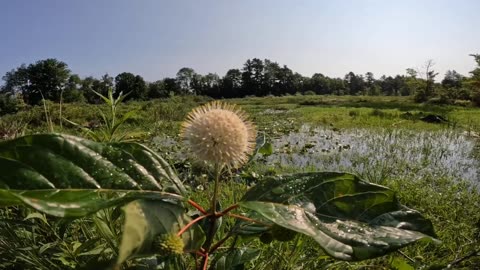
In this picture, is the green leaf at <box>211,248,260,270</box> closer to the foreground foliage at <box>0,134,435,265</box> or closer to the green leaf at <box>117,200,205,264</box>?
the foreground foliage at <box>0,134,435,265</box>

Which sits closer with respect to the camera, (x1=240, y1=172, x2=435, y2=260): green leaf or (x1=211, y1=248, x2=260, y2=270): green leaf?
(x1=240, y1=172, x2=435, y2=260): green leaf

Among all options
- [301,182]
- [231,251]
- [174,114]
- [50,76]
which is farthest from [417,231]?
[50,76]

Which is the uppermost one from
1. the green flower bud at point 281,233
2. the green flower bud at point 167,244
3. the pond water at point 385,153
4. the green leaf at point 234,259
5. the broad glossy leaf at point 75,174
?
the broad glossy leaf at point 75,174

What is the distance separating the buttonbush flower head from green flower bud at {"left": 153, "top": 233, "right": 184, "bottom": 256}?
0.33 metres

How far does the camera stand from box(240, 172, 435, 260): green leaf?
2.49 ft

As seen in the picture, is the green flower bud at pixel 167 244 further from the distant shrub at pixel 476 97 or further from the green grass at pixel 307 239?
the distant shrub at pixel 476 97

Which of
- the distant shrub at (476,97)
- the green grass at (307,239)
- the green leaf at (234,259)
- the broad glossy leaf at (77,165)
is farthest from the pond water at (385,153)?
the distant shrub at (476,97)

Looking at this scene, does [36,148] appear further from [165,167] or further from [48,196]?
[165,167]

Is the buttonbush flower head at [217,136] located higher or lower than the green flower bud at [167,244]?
higher

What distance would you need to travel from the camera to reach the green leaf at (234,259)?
1.10 metres

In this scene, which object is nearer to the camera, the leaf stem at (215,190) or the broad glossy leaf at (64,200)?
the broad glossy leaf at (64,200)

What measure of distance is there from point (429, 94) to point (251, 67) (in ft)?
119

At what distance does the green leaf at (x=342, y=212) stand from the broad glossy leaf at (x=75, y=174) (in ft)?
0.77

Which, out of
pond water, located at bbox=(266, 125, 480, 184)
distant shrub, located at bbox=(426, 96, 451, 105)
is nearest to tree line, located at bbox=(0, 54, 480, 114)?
distant shrub, located at bbox=(426, 96, 451, 105)
